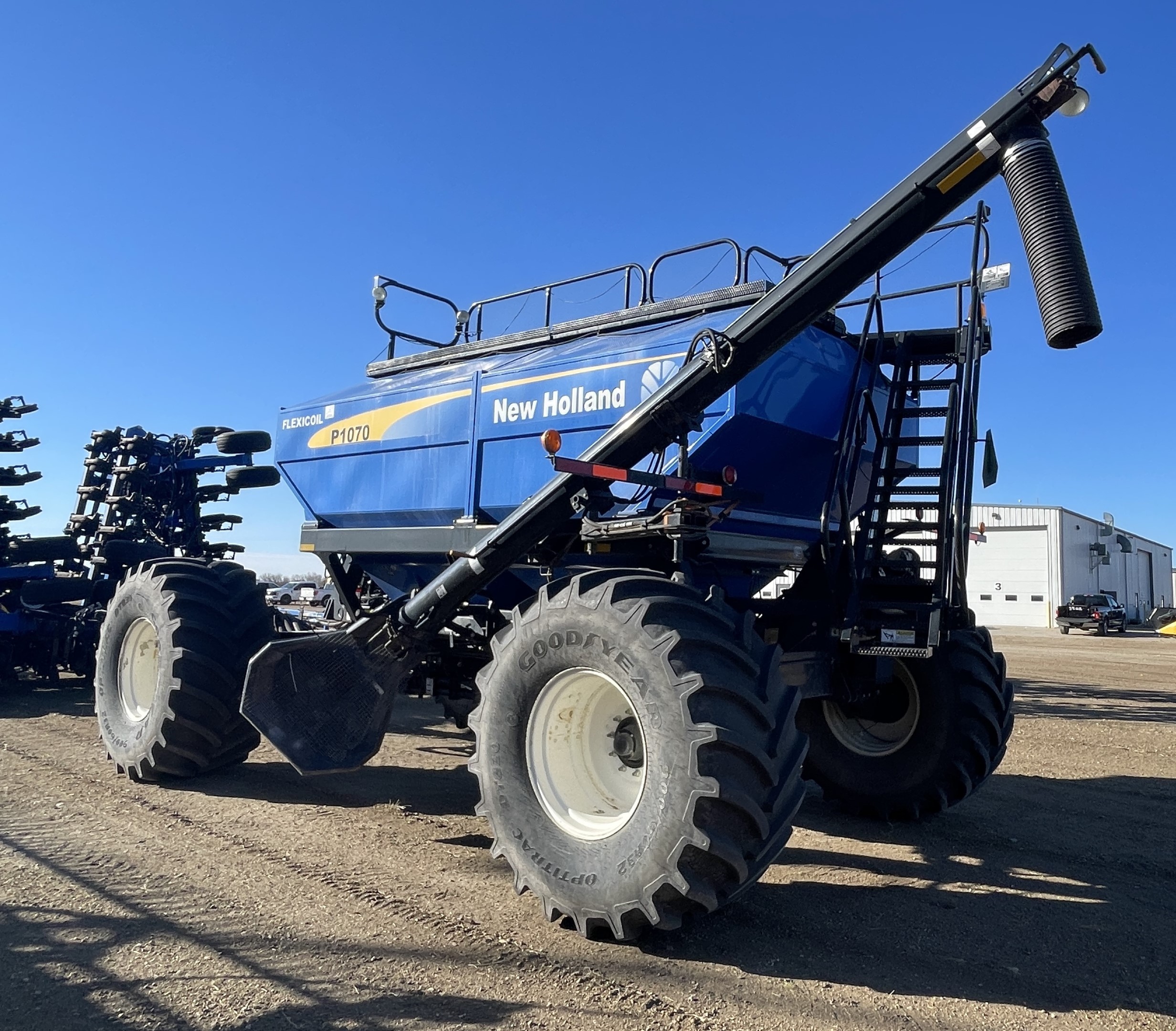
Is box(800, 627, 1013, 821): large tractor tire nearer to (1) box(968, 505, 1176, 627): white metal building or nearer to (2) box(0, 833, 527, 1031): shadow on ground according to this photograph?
(2) box(0, 833, 527, 1031): shadow on ground

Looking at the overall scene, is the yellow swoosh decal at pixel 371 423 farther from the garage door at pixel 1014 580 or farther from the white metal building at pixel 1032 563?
the garage door at pixel 1014 580

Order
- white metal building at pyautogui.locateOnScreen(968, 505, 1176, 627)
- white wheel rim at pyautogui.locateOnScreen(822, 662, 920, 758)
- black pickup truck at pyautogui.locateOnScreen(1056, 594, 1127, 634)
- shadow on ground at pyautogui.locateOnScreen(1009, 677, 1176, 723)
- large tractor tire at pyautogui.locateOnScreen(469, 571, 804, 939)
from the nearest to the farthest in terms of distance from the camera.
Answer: large tractor tire at pyautogui.locateOnScreen(469, 571, 804, 939) < white wheel rim at pyautogui.locateOnScreen(822, 662, 920, 758) < shadow on ground at pyautogui.locateOnScreen(1009, 677, 1176, 723) < black pickup truck at pyautogui.locateOnScreen(1056, 594, 1127, 634) < white metal building at pyautogui.locateOnScreen(968, 505, 1176, 627)

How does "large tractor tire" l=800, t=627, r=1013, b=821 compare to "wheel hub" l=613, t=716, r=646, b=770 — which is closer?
"wheel hub" l=613, t=716, r=646, b=770

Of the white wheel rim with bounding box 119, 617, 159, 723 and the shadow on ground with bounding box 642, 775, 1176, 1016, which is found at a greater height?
the white wheel rim with bounding box 119, 617, 159, 723

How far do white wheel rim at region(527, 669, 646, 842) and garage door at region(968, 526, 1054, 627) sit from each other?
4527cm

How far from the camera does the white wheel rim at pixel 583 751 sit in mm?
4168

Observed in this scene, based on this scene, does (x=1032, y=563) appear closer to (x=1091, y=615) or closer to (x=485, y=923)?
(x=1091, y=615)

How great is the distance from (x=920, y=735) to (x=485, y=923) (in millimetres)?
Result: 3171

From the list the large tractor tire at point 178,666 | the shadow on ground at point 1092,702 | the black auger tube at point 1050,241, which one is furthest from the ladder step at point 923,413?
the shadow on ground at point 1092,702

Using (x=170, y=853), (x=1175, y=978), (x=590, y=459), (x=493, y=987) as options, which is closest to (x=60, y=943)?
(x=170, y=853)

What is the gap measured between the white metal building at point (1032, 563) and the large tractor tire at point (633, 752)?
139 ft

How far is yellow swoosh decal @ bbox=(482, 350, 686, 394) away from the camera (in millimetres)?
4957

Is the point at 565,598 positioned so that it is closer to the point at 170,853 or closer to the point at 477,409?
the point at 477,409

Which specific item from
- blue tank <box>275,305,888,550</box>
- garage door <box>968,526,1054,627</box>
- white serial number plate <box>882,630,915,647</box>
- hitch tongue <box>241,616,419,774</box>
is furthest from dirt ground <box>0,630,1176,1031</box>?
garage door <box>968,526,1054,627</box>
